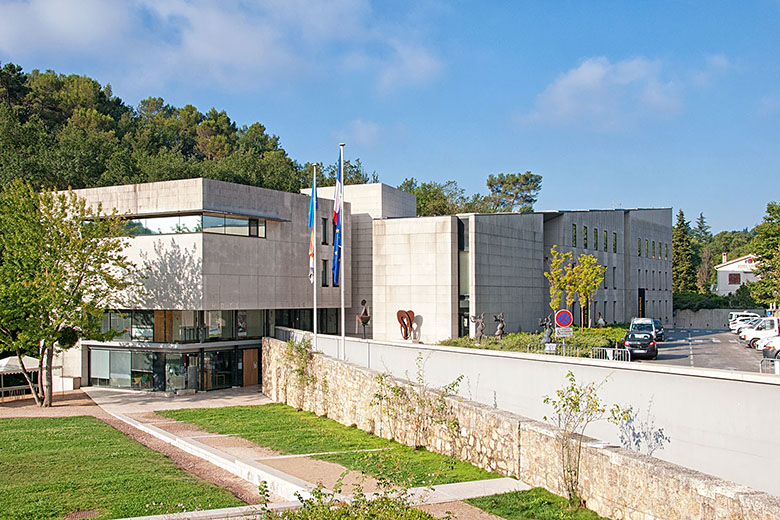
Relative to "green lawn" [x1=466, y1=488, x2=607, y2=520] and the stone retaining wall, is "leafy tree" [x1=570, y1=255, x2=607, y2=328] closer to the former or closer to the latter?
the stone retaining wall

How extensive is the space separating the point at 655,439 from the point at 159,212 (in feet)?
83.7

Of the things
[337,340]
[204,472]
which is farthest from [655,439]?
[337,340]

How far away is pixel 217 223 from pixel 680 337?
3888 cm

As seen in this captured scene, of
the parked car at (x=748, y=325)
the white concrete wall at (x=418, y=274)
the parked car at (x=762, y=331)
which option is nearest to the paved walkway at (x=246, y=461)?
the white concrete wall at (x=418, y=274)

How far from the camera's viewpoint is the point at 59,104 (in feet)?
257

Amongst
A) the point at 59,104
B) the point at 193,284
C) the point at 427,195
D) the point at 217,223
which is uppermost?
the point at 59,104

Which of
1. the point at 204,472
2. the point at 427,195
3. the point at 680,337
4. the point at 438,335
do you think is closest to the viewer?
the point at 204,472

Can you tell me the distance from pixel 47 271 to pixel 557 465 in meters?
24.8

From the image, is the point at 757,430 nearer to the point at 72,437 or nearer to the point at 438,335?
the point at 72,437

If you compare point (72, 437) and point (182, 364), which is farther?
point (182, 364)

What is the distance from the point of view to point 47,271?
2880 centimetres

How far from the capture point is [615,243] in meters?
56.4

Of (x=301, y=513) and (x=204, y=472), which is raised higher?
(x=301, y=513)

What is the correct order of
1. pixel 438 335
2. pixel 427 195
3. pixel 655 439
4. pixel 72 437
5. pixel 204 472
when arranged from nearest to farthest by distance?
pixel 655 439
pixel 204 472
pixel 72 437
pixel 438 335
pixel 427 195
